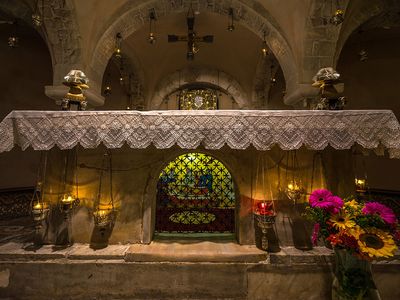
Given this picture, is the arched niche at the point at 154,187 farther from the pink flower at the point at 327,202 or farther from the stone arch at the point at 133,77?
the stone arch at the point at 133,77

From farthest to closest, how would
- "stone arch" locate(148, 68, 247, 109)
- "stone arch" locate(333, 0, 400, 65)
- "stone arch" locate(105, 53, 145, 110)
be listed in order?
"stone arch" locate(148, 68, 247, 109) → "stone arch" locate(105, 53, 145, 110) → "stone arch" locate(333, 0, 400, 65)

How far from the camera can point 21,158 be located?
6387 mm

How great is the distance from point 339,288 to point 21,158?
7.91 meters

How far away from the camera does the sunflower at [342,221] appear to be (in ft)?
5.98

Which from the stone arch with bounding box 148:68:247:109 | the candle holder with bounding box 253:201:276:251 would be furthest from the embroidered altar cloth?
the stone arch with bounding box 148:68:247:109

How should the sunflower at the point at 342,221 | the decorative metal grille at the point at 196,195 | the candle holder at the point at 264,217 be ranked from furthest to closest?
the decorative metal grille at the point at 196,195 < the candle holder at the point at 264,217 < the sunflower at the point at 342,221

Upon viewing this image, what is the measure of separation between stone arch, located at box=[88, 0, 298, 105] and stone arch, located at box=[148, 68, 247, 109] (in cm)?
395

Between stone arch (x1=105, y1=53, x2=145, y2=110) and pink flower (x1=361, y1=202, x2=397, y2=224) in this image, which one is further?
stone arch (x1=105, y1=53, x2=145, y2=110)

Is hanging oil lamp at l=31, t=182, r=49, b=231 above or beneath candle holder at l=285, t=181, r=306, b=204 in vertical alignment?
beneath

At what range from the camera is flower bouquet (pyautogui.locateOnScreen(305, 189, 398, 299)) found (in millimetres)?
1744

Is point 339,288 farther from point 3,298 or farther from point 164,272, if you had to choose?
point 3,298

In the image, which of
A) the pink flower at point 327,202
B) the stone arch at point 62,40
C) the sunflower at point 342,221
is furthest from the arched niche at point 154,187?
the stone arch at point 62,40

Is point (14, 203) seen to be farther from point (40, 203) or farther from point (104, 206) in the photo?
point (104, 206)

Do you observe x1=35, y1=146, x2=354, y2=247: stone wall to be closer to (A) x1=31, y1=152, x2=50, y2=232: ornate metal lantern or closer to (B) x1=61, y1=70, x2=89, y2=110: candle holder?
(A) x1=31, y1=152, x2=50, y2=232: ornate metal lantern
